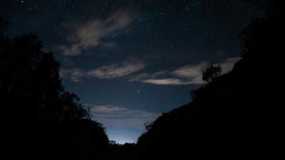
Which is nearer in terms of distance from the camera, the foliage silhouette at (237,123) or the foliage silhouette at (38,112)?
the foliage silhouette at (237,123)

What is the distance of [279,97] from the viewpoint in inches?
345

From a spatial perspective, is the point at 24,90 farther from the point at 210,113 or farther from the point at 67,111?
the point at 210,113

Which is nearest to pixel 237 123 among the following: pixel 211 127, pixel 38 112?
pixel 211 127

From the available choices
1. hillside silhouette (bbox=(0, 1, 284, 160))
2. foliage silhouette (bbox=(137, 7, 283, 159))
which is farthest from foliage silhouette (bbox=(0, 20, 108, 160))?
foliage silhouette (bbox=(137, 7, 283, 159))

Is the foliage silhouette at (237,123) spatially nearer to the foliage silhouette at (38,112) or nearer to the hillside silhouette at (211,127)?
the hillside silhouette at (211,127)

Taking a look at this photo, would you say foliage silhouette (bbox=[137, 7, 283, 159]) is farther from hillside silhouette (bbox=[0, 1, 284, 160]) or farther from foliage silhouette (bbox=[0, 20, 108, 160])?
foliage silhouette (bbox=[0, 20, 108, 160])

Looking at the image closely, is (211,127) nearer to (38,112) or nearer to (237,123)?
(237,123)

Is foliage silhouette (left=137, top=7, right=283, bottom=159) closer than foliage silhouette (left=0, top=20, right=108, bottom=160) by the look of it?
Yes

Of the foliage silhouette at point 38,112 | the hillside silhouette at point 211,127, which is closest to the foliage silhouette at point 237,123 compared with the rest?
the hillside silhouette at point 211,127

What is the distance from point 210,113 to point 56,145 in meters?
Answer: 11.9

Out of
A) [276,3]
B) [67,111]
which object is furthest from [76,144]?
[276,3]

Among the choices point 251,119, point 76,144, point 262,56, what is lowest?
point 76,144

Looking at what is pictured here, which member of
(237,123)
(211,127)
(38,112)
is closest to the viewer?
(237,123)

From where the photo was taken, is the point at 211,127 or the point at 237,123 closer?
the point at 237,123
